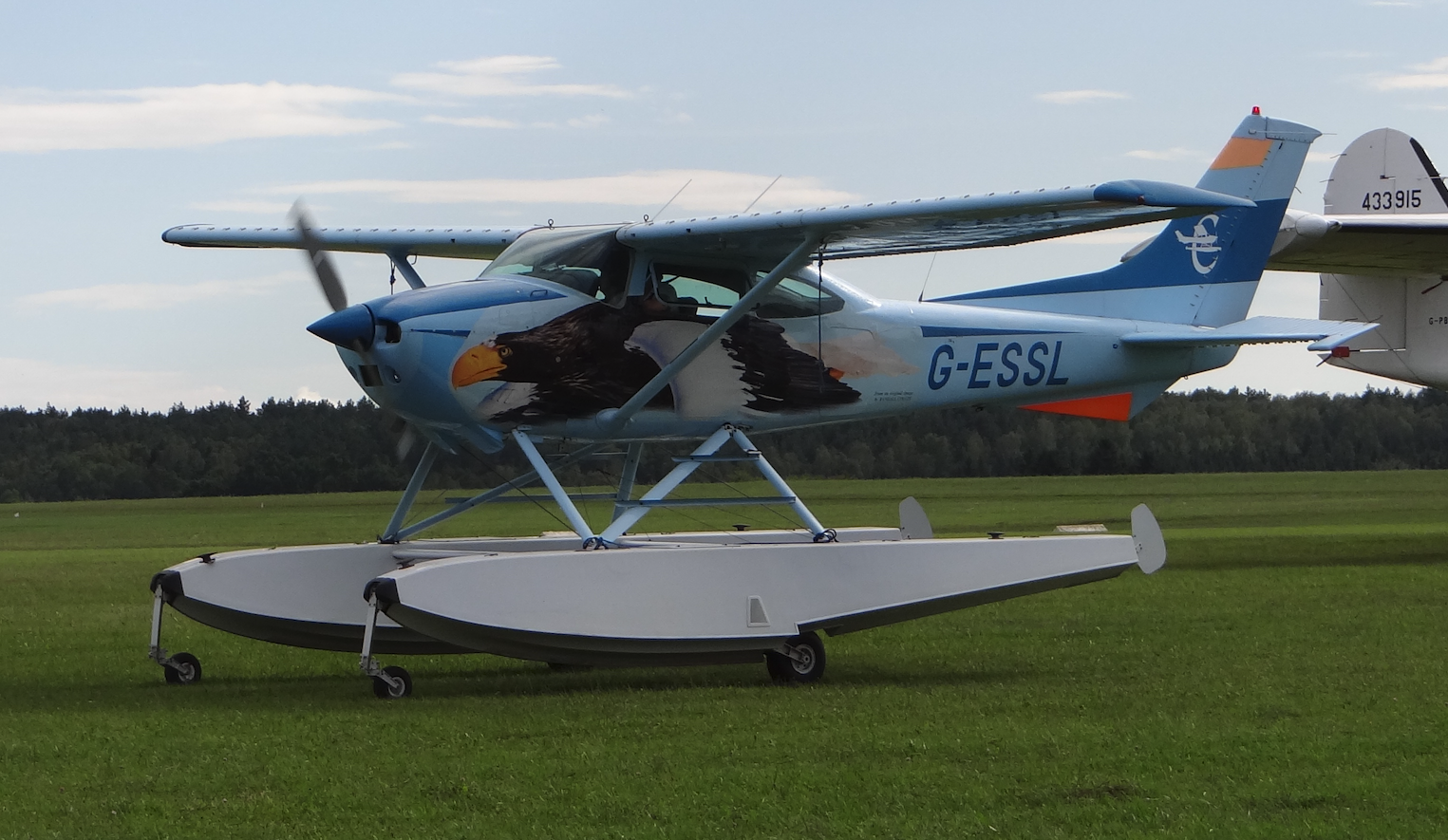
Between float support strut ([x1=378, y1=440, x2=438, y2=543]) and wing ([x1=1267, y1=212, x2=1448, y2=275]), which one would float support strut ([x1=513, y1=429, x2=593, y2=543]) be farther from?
wing ([x1=1267, y1=212, x2=1448, y2=275])

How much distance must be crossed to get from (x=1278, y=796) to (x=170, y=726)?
5544 millimetres

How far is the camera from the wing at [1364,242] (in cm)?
2242

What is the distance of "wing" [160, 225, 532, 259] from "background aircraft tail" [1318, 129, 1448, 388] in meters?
16.0

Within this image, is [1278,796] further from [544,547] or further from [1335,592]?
[1335,592]

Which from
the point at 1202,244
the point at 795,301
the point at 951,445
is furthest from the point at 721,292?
the point at 951,445

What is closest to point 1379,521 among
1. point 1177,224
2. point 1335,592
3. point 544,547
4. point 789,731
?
point 1335,592

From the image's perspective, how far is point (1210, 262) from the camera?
13781mm

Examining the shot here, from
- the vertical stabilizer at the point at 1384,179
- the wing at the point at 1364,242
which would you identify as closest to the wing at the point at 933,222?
the wing at the point at 1364,242

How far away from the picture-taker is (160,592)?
1046cm

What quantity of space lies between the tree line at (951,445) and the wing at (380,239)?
100 feet

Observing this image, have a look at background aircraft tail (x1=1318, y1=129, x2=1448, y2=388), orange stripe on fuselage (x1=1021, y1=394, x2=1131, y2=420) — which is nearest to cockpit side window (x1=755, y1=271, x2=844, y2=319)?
orange stripe on fuselage (x1=1021, y1=394, x2=1131, y2=420)

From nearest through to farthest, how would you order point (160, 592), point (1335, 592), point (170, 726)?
point (170, 726)
point (160, 592)
point (1335, 592)

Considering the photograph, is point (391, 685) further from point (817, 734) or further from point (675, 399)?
point (817, 734)

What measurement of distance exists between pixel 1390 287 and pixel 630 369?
18.9m
